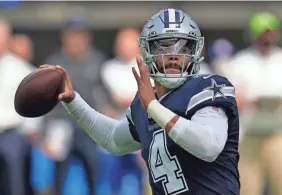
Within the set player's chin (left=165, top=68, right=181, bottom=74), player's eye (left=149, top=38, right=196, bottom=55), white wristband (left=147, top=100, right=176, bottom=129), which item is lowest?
white wristband (left=147, top=100, right=176, bottom=129)

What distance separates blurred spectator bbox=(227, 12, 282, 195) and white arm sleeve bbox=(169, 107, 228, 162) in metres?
3.41


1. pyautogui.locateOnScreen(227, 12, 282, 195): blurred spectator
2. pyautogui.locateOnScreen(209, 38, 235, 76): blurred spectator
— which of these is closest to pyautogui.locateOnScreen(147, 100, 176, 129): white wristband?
pyautogui.locateOnScreen(227, 12, 282, 195): blurred spectator

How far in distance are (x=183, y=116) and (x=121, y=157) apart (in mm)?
3743

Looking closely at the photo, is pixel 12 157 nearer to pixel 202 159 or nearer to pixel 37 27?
pixel 37 27

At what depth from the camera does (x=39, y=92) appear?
4.26 m

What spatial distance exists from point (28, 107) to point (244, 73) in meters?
3.42

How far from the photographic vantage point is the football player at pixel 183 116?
12.0 feet

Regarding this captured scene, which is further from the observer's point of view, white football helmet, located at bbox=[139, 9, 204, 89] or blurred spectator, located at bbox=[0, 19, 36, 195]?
blurred spectator, located at bbox=[0, 19, 36, 195]

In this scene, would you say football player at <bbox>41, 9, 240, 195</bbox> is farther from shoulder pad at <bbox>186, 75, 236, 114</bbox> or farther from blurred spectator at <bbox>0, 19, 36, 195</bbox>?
blurred spectator at <bbox>0, 19, 36, 195</bbox>

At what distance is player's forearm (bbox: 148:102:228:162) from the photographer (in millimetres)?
3619

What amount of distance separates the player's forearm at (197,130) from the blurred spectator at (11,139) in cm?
352

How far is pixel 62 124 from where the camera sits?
7.52 metres

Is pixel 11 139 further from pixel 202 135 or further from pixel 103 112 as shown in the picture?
pixel 202 135

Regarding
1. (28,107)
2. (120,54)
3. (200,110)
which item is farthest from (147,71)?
(120,54)
